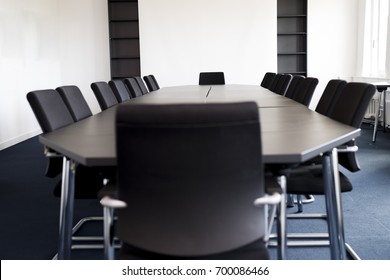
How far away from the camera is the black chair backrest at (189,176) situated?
3.89 feet

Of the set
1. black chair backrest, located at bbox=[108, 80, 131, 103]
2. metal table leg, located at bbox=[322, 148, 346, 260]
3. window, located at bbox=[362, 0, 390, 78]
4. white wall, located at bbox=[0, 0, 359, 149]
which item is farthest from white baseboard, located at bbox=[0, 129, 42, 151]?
window, located at bbox=[362, 0, 390, 78]

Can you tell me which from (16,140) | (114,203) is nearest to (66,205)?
(114,203)

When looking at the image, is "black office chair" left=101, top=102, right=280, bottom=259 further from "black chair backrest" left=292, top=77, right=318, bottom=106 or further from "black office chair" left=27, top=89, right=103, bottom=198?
"black chair backrest" left=292, top=77, right=318, bottom=106

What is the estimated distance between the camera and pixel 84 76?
362 inches

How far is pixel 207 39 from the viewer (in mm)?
8898

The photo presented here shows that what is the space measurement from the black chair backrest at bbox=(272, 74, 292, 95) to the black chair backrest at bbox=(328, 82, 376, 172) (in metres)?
2.36

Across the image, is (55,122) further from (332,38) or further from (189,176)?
(332,38)

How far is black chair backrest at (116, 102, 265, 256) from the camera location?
1.19 m

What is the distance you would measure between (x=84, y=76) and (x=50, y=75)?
98 centimetres

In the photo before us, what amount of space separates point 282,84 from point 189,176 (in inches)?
159

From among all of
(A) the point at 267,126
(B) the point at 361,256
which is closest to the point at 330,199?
(A) the point at 267,126
